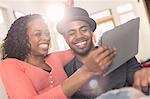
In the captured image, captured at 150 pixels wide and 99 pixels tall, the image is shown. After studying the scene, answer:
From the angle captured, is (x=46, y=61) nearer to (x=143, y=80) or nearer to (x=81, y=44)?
(x=81, y=44)

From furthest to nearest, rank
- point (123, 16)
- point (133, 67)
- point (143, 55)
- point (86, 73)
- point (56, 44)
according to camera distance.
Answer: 1. point (123, 16)
2. point (143, 55)
3. point (56, 44)
4. point (133, 67)
5. point (86, 73)

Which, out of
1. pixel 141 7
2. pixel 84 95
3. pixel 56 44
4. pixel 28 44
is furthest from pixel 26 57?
pixel 141 7

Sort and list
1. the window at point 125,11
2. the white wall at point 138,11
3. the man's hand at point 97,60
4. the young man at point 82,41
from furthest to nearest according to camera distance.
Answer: the window at point 125,11, the white wall at point 138,11, the young man at point 82,41, the man's hand at point 97,60

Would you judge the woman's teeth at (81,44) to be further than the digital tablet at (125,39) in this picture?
Yes

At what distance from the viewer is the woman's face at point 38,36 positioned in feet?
2.38

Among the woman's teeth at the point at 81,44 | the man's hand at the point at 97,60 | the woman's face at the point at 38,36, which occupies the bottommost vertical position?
the woman's teeth at the point at 81,44

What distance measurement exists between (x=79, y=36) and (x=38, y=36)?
112 millimetres

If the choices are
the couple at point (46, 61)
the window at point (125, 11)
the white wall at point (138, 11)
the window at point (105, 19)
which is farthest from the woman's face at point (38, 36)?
the window at point (125, 11)

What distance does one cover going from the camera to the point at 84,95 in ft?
2.03

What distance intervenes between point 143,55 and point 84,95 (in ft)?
4.47

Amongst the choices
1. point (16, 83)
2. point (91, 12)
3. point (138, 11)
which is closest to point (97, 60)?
point (16, 83)

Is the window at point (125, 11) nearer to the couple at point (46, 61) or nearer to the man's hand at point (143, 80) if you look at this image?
the couple at point (46, 61)

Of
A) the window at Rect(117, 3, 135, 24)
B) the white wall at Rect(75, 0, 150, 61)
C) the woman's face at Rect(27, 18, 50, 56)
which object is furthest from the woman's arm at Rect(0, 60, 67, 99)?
the window at Rect(117, 3, 135, 24)

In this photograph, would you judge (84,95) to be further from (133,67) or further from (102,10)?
(102,10)
